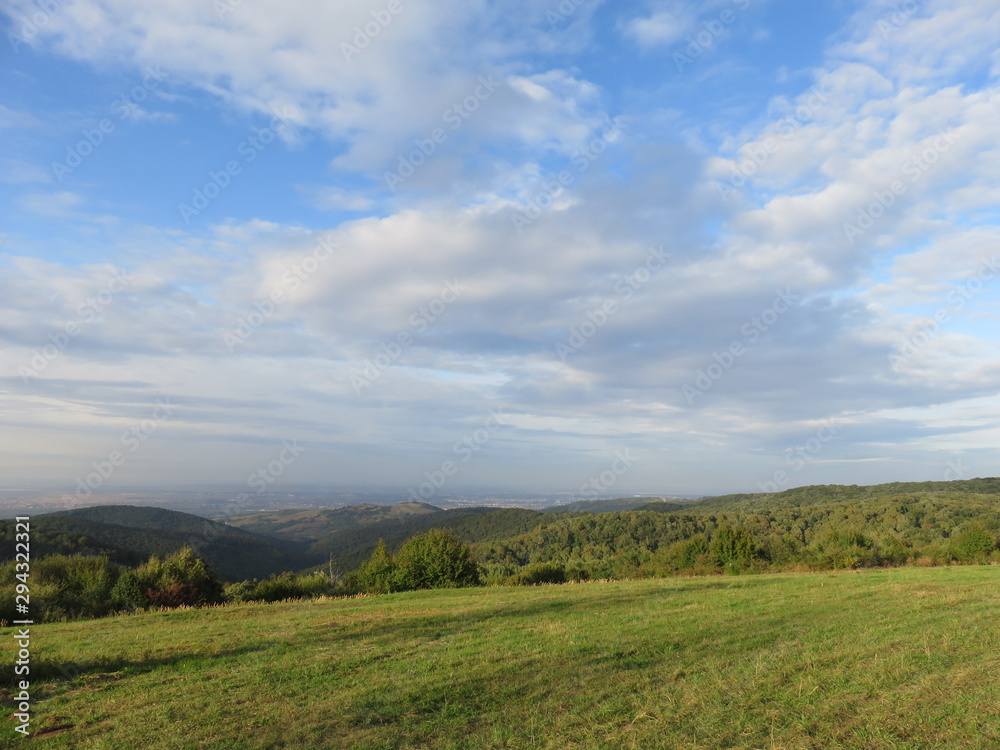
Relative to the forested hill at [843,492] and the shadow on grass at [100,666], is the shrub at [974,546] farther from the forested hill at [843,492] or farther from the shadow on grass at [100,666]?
the forested hill at [843,492]

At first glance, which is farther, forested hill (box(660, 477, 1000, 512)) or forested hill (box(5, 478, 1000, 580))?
forested hill (box(660, 477, 1000, 512))

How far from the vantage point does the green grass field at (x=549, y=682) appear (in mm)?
6586

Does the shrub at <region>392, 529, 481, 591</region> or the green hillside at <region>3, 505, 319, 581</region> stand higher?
the shrub at <region>392, 529, 481, 591</region>

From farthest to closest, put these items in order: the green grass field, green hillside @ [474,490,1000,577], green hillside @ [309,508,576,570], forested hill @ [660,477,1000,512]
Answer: green hillside @ [309,508,576,570] → forested hill @ [660,477,1000,512] → green hillside @ [474,490,1000,577] → the green grass field

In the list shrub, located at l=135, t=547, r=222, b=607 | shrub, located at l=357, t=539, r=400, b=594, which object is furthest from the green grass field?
shrub, located at l=357, t=539, r=400, b=594

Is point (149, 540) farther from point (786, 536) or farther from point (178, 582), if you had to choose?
point (786, 536)

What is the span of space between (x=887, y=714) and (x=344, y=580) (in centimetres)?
4137

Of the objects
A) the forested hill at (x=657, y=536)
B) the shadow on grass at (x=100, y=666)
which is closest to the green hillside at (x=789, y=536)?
the forested hill at (x=657, y=536)

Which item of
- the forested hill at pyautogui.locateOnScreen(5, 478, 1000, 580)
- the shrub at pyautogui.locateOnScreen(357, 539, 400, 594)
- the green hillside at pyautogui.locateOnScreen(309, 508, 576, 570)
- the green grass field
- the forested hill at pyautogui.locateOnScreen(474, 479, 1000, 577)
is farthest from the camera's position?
the green hillside at pyautogui.locateOnScreen(309, 508, 576, 570)

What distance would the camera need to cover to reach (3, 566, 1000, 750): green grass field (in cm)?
659

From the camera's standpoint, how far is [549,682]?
8789mm

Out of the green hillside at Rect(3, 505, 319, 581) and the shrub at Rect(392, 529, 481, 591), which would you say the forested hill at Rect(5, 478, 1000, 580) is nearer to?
the green hillside at Rect(3, 505, 319, 581)

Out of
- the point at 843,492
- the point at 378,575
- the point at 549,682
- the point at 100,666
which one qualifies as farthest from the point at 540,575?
the point at 843,492

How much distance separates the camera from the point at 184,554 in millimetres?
32406
